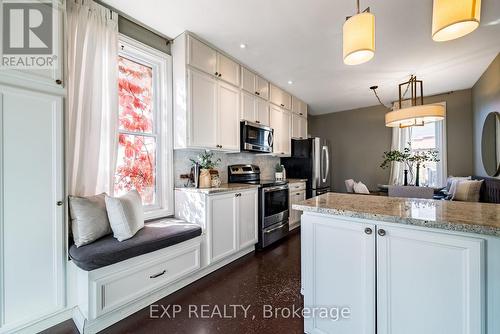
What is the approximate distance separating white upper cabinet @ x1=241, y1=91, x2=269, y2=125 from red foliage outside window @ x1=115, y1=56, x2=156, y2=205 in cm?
135

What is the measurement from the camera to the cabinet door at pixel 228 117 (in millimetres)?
2957

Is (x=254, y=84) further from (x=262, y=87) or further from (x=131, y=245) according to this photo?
(x=131, y=245)

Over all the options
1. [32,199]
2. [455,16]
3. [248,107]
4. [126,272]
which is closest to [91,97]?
[32,199]

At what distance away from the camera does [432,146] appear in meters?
4.60

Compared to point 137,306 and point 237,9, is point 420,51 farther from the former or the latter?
point 137,306

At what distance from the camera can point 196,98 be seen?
2.63 m

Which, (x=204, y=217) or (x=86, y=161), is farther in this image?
(x=204, y=217)

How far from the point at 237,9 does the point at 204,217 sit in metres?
2.16

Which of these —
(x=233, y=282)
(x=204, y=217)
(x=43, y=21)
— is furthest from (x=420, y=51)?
(x=43, y=21)

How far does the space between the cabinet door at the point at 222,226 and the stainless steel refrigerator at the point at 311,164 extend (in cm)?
222

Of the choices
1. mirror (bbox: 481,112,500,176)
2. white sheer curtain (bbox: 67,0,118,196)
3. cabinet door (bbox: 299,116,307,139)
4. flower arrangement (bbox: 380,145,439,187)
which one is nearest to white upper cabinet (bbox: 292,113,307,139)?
cabinet door (bbox: 299,116,307,139)

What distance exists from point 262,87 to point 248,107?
0.58 meters

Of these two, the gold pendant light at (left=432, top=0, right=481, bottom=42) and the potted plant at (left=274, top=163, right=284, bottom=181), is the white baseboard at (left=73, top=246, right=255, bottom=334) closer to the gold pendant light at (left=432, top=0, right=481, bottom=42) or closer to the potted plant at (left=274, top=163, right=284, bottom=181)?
the potted plant at (left=274, top=163, right=284, bottom=181)

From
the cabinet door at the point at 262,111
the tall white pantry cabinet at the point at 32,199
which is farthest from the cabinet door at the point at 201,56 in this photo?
the tall white pantry cabinet at the point at 32,199
